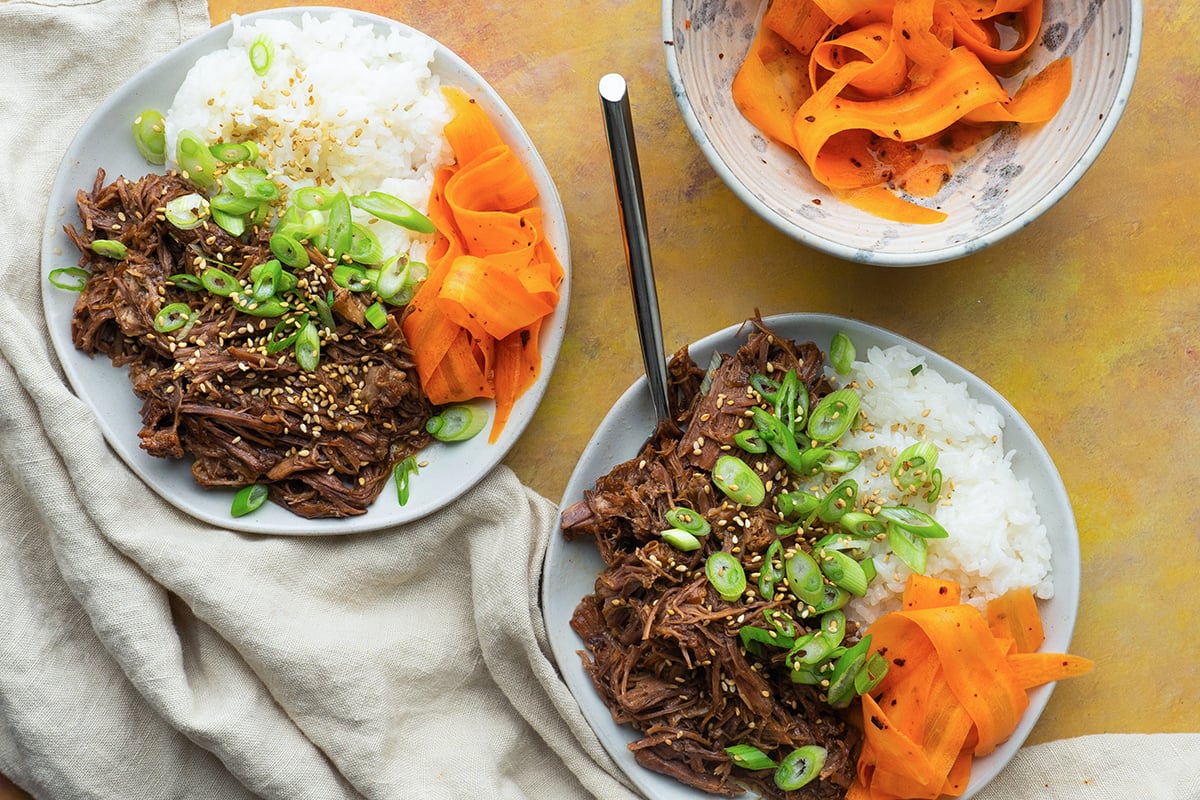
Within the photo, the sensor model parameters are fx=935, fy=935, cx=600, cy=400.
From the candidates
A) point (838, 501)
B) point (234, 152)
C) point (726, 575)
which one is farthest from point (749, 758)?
point (234, 152)

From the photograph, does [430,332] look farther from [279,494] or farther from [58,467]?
[58,467]

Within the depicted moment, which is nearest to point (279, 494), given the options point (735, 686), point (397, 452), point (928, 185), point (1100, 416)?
point (397, 452)

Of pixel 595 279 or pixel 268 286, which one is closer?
pixel 268 286

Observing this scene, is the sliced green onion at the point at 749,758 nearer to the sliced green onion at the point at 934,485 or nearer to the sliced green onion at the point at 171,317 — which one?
the sliced green onion at the point at 934,485

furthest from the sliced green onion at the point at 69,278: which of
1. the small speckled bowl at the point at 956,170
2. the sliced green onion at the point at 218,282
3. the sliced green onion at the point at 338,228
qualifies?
the small speckled bowl at the point at 956,170

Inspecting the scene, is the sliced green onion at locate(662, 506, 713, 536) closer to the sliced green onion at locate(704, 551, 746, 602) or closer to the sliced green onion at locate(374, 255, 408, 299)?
the sliced green onion at locate(704, 551, 746, 602)
